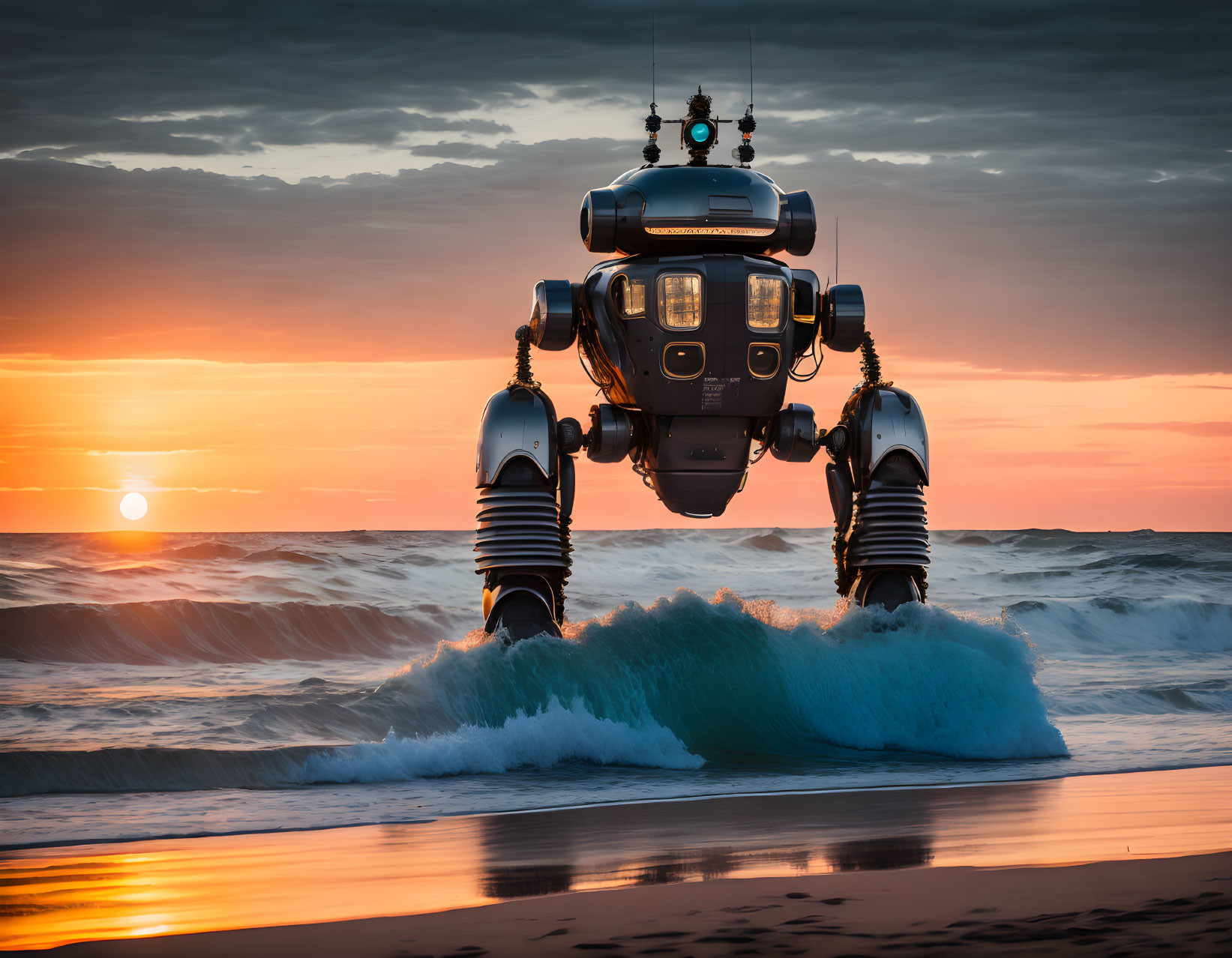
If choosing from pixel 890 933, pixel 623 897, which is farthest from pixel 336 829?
pixel 890 933

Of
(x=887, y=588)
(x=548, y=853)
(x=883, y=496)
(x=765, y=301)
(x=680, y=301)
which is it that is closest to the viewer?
(x=548, y=853)

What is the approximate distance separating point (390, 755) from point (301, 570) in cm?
1997

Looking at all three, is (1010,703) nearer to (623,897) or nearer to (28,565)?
(623,897)

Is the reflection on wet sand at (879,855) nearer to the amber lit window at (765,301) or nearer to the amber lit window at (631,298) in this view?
the amber lit window at (765,301)

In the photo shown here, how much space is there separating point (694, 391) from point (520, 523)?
167cm

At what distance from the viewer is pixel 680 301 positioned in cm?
940

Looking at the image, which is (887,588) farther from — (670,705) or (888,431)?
(670,705)

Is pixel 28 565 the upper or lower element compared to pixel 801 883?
upper

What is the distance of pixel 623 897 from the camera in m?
5.21

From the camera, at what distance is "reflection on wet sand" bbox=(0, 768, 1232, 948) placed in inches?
212

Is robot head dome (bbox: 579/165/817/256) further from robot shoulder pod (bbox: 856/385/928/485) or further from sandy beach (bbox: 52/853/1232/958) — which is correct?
sandy beach (bbox: 52/853/1232/958)

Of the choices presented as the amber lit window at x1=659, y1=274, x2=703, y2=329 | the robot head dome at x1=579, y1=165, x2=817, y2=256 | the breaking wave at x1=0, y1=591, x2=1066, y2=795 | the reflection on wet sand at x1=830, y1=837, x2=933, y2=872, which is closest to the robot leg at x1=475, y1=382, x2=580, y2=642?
the breaking wave at x1=0, y1=591, x2=1066, y2=795

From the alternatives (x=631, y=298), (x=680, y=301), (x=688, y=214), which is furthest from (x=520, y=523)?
(x=688, y=214)

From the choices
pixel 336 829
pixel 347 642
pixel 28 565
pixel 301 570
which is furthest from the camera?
pixel 301 570
